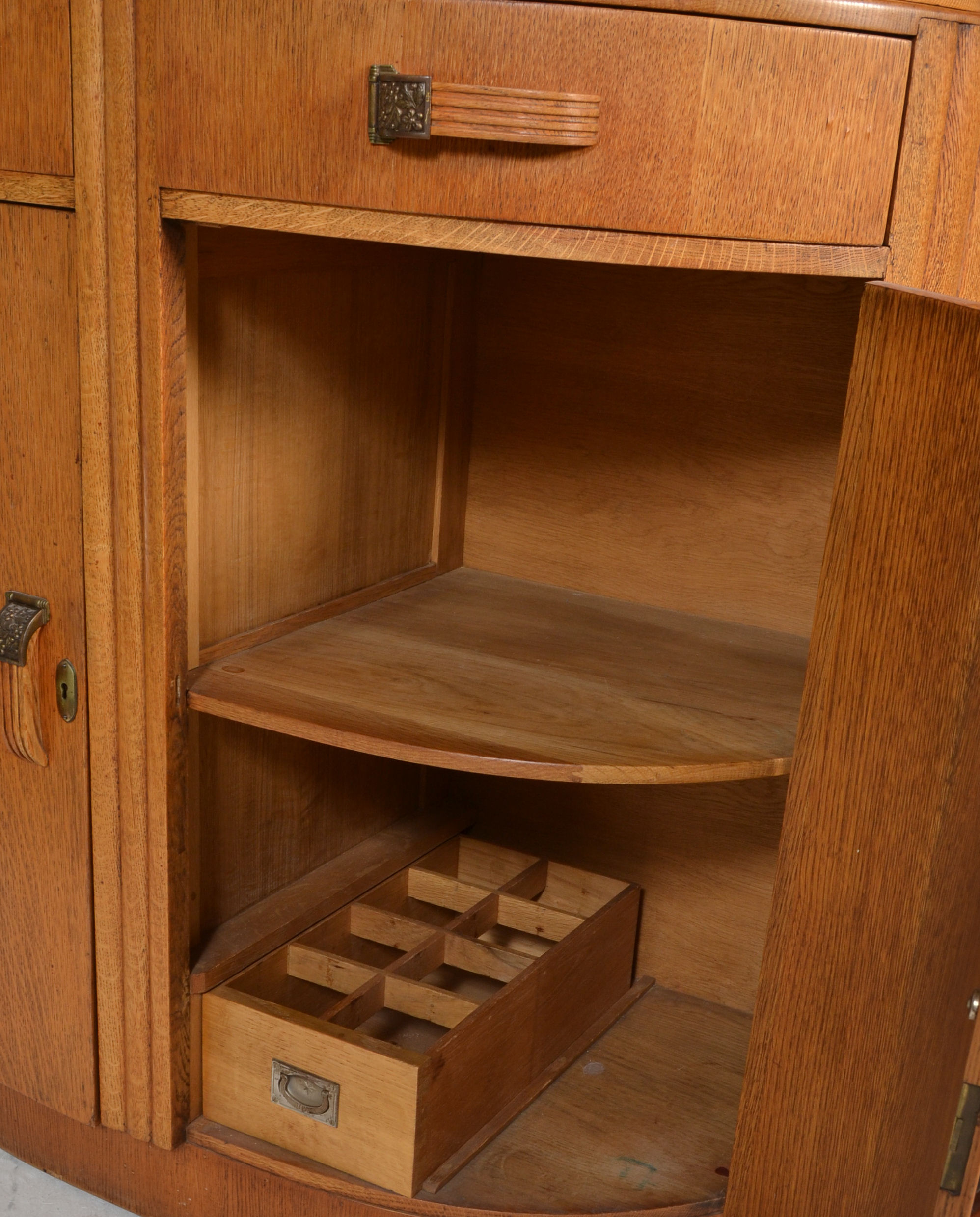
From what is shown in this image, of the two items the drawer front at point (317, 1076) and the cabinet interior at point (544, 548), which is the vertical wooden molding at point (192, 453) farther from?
the drawer front at point (317, 1076)

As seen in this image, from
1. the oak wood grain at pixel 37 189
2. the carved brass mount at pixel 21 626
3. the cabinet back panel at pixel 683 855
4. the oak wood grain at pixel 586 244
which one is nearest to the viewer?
the oak wood grain at pixel 586 244

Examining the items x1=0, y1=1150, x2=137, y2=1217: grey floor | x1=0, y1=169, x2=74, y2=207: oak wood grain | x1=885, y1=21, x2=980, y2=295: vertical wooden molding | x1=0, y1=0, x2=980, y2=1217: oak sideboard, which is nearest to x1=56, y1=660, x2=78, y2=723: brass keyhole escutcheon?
x1=0, y1=0, x2=980, y2=1217: oak sideboard

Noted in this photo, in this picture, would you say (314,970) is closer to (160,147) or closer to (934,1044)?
(934,1044)

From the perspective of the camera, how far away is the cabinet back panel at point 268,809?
1.27m

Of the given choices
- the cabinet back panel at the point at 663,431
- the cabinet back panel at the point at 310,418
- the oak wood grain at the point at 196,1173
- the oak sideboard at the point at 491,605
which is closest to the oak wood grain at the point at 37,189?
the oak sideboard at the point at 491,605

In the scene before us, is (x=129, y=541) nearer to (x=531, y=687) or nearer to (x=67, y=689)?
(x=67, y=689)

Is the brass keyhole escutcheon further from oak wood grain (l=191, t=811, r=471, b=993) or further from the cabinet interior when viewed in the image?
oak wood grain (l=191, t=811, r=471, b=993)

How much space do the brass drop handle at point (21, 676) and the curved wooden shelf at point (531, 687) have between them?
0.14 metres

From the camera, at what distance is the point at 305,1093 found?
1.20 metres

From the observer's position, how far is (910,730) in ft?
2.71

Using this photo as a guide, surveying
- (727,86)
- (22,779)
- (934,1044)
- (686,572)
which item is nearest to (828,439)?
(686,572)

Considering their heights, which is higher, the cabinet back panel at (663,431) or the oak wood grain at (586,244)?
the oak wood grain at (586,244)

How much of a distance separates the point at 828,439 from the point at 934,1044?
25.2 inches

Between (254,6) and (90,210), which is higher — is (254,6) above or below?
above
